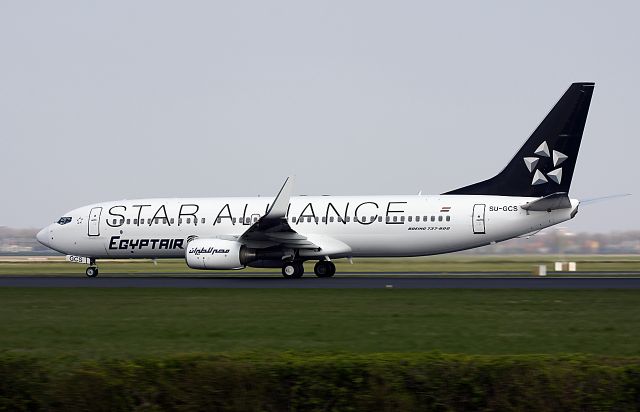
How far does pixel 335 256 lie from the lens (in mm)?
42781

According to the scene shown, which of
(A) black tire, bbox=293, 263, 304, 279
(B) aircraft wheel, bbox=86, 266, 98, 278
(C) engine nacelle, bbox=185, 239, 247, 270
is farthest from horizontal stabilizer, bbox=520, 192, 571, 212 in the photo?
(B) aircraft wheel, bbox=86, 266, 98, 278

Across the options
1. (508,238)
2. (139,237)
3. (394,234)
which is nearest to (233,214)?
(139,237)

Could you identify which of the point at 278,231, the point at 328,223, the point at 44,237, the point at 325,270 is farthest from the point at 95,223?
the point at 328,223

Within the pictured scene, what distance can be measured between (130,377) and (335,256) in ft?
111

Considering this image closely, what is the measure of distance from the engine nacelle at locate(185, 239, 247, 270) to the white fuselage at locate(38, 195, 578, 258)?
3.29 metres

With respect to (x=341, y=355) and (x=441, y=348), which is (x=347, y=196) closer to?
(x=441, y=348)

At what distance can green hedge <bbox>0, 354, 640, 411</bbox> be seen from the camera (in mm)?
8922

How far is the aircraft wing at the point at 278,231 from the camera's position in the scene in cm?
3916

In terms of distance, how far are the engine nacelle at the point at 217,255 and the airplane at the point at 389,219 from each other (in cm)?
4

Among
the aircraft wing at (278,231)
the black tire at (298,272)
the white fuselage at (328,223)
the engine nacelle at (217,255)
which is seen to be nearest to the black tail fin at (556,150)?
the white fuselage at (328,223)

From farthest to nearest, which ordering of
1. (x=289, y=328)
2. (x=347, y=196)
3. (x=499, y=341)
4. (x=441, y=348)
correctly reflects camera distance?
(x=347, y=196) → (x=289, y=328) → (x=499, y=341) → (x=441, y=348)

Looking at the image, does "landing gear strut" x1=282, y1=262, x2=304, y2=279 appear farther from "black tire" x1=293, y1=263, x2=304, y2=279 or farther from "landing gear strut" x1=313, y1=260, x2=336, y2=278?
"landing gear strut" x1=313, y1=260, x2=336, y2=278

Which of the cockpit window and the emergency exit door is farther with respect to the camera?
the cockpit window

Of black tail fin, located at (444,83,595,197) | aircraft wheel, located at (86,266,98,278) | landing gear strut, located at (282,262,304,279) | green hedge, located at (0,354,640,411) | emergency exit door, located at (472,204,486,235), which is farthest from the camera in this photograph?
aircraft wheel, located at (86,266,98,278)
